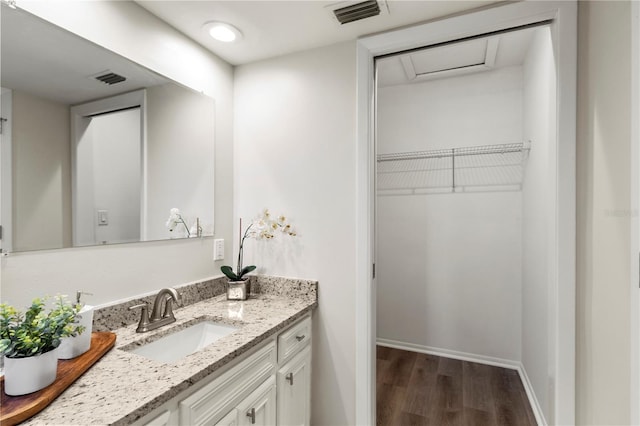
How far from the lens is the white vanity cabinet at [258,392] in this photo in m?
0.98

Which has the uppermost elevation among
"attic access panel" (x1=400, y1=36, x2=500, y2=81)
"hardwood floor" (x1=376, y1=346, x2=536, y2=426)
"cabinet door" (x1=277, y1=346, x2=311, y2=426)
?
"attic access panel" (x1=400, y1=36, x2=500, y2=81)

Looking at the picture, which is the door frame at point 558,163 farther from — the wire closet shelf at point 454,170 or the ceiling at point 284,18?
the wire closet shelf at point 454,170

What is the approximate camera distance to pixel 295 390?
1.57 meters

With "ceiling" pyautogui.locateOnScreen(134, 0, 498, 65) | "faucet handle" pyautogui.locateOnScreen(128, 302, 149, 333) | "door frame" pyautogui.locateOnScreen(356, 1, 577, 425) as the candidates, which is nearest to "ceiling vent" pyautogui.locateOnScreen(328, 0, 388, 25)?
"ceiling" pyautogui.locateOnScreen(134, 0, 498, 65)

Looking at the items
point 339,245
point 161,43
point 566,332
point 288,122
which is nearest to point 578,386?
point 566,332

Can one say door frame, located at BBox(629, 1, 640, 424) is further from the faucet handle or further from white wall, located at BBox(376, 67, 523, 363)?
white wall, located at BBox(376, 67, 523, 363)

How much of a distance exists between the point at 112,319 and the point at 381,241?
2353 mm

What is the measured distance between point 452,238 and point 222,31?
2.40m

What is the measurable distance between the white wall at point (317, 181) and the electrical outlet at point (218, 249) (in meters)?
0.17

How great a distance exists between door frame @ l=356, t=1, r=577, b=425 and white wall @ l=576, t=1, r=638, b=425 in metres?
0.03

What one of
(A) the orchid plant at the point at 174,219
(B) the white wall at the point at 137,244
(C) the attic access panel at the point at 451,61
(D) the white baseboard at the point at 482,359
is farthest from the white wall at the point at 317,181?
(D) the white baseboard at the point at 482,359

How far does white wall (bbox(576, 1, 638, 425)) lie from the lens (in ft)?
3.05

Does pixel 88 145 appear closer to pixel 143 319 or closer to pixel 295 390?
pixel 143 319

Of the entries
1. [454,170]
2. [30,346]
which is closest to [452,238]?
[454,170]
